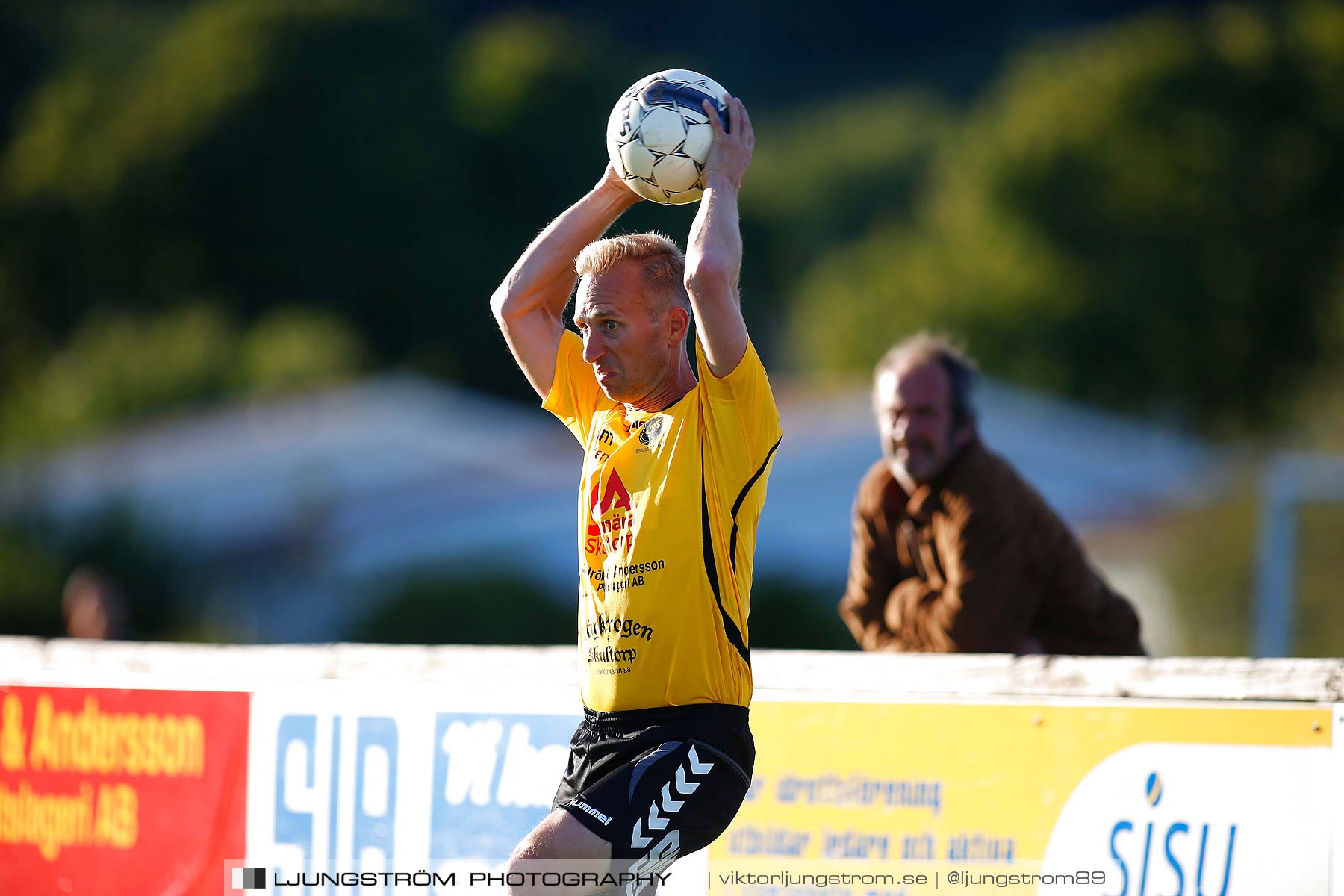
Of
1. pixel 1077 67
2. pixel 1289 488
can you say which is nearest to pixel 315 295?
pixel 1077 67

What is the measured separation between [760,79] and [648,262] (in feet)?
364

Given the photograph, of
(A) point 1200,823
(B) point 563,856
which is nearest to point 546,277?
(B) point 563,856

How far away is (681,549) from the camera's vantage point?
4.20 m

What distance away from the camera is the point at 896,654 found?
17.8 ft

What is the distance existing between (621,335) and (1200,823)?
2.27 m

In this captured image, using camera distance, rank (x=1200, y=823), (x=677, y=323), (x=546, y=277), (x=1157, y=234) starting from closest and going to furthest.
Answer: (x=677, y=323) < (x=546, y=277) < (x=1200, y=823) < (x=1157, y=234)

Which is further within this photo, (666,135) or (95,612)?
(95,612)

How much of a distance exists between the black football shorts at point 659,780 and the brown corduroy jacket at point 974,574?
6.63ft

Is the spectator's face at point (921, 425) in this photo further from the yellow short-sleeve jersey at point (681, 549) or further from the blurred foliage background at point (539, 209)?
the blurred foliage background at point (539, 209)

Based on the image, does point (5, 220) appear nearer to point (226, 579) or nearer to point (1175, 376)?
point (226, 579)

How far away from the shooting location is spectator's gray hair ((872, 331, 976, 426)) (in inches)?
251

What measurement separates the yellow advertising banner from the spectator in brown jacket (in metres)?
0.92

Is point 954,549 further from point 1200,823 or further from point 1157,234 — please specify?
point 1157,234

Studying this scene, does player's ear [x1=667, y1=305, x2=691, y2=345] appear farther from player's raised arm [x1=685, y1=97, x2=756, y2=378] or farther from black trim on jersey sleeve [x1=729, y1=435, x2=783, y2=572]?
black trim on jersey sleeve [x1=729, y1=435, x2=783, y2=572]
